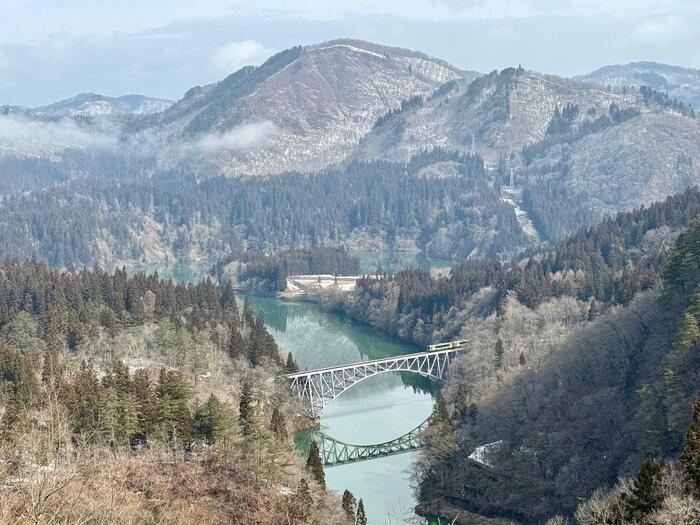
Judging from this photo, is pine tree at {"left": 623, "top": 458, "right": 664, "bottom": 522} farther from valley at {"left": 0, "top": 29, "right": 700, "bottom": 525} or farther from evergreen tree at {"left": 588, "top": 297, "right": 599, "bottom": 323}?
evergreen tree at {"left": 588, "top": 297, "right": 599, "bottom": 323}

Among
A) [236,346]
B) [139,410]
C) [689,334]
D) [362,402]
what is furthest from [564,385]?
[236,346]

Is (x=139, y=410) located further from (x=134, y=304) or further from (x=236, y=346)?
(x=134, y=304)

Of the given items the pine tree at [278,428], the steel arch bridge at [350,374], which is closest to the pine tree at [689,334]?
the pine tree at [278,428]

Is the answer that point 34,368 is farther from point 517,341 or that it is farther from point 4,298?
point 517,341

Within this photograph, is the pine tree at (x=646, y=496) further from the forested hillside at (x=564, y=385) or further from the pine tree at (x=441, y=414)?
the pine tree at (x=441, y=414)

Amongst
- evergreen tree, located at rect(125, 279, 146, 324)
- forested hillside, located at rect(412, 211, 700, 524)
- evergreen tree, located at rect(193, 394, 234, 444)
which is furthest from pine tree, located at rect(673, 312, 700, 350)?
evergreen tree, located at rect(125, 279, 146, 324)
